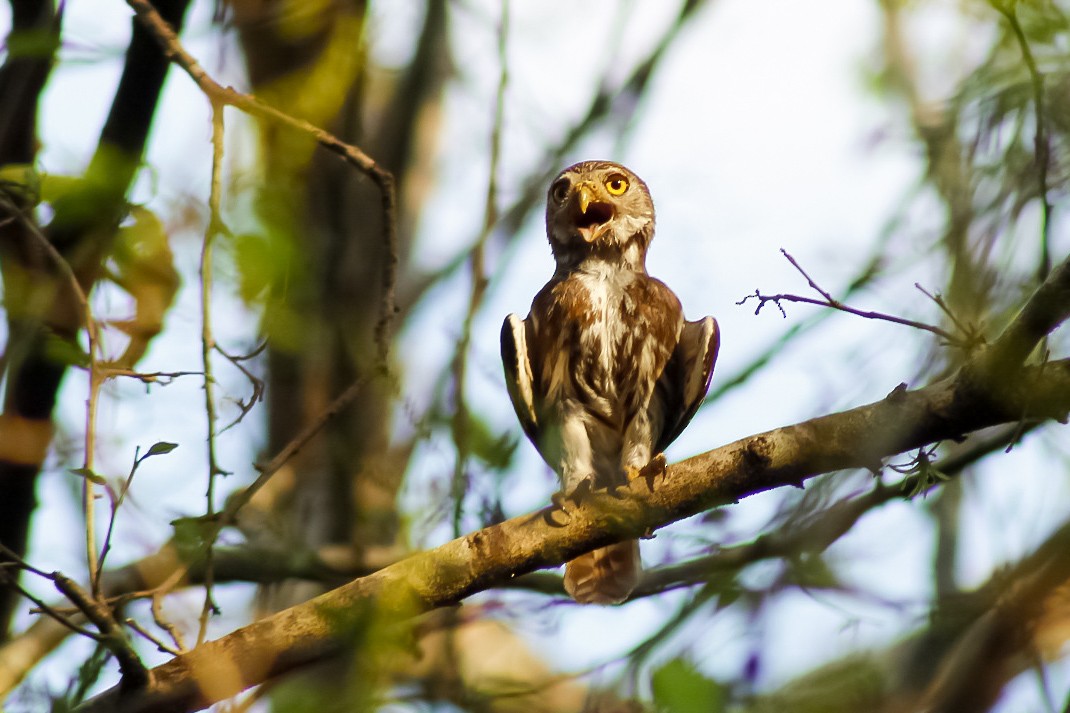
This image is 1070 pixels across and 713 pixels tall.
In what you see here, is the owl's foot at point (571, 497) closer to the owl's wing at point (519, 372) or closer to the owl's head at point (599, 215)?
the owl's wing at point (519, 372)

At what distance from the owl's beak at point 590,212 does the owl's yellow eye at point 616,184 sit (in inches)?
6.1

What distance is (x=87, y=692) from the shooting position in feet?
9.30

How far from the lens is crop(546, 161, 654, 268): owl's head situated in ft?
18.5

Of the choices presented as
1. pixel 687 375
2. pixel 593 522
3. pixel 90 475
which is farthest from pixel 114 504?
pixel 687 375

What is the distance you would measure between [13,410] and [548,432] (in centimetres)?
202

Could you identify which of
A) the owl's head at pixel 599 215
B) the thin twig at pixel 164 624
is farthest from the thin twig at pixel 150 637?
the owl's head at pixel 599 215

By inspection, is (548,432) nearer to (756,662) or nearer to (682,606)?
(682,606)

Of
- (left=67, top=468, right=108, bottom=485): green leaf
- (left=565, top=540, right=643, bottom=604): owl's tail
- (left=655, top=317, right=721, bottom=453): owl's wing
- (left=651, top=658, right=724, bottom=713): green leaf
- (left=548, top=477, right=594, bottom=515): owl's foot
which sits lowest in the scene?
(left=651, top=658, right=724, bottom=713): green leaf

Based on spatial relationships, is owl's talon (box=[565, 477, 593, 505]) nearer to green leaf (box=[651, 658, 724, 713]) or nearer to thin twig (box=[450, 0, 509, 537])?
thin twig (box=[450, 0, 509, 537])

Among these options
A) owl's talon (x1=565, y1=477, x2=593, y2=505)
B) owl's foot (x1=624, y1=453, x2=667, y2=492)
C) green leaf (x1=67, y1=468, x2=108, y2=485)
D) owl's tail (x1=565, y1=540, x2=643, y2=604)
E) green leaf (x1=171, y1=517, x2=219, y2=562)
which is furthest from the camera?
owl's tail (x1=565, y1=540, x2=643, y2=604)

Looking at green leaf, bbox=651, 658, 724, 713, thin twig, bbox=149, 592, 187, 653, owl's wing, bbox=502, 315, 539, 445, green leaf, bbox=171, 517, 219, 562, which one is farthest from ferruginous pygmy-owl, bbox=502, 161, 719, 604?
green leaf, bbox=651, 658, 724, 713

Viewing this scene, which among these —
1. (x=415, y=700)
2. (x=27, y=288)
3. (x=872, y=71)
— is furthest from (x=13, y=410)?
(x=872, y=71)

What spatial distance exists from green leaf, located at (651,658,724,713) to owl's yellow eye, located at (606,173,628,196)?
12.7 feet

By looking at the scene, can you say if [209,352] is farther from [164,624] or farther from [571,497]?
[571,497]
